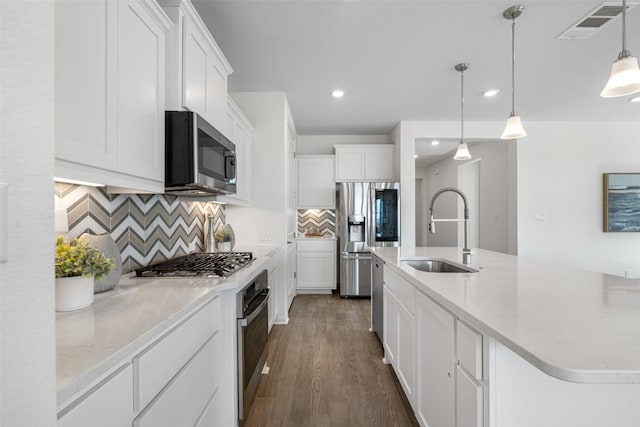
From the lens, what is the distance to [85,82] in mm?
970

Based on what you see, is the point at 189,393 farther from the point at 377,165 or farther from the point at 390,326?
the point at 377,165

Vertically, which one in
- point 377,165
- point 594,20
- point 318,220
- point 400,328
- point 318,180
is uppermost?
point 594,20

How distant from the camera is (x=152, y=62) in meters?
1.35

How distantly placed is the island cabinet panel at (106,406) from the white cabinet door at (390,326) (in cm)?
162

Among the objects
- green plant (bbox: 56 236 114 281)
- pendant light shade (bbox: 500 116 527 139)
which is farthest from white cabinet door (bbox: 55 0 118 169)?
pendant light shade (bbox: 500 116 527 139)

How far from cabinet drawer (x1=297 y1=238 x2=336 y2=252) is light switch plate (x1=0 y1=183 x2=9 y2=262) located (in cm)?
429

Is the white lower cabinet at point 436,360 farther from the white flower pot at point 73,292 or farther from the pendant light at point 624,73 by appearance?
the pendant light at point 624,73

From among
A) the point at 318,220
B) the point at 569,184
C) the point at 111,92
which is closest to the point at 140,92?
the point at 111,92

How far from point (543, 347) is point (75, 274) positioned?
1.35 m

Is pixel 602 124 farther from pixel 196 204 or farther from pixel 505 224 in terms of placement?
pixel 196 204

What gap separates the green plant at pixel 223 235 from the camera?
8.91ft

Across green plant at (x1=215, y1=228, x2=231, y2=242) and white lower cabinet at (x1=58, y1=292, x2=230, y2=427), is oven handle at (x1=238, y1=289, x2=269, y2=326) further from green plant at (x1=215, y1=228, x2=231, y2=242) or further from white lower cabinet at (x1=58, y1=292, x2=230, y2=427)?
green plant at (x1=215, y1=228, x2=231, y2=242)

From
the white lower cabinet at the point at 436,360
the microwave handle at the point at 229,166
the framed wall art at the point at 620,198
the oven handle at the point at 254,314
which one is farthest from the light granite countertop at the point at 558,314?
the framed wall art at the point at 620,198

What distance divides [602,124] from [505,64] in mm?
3049
